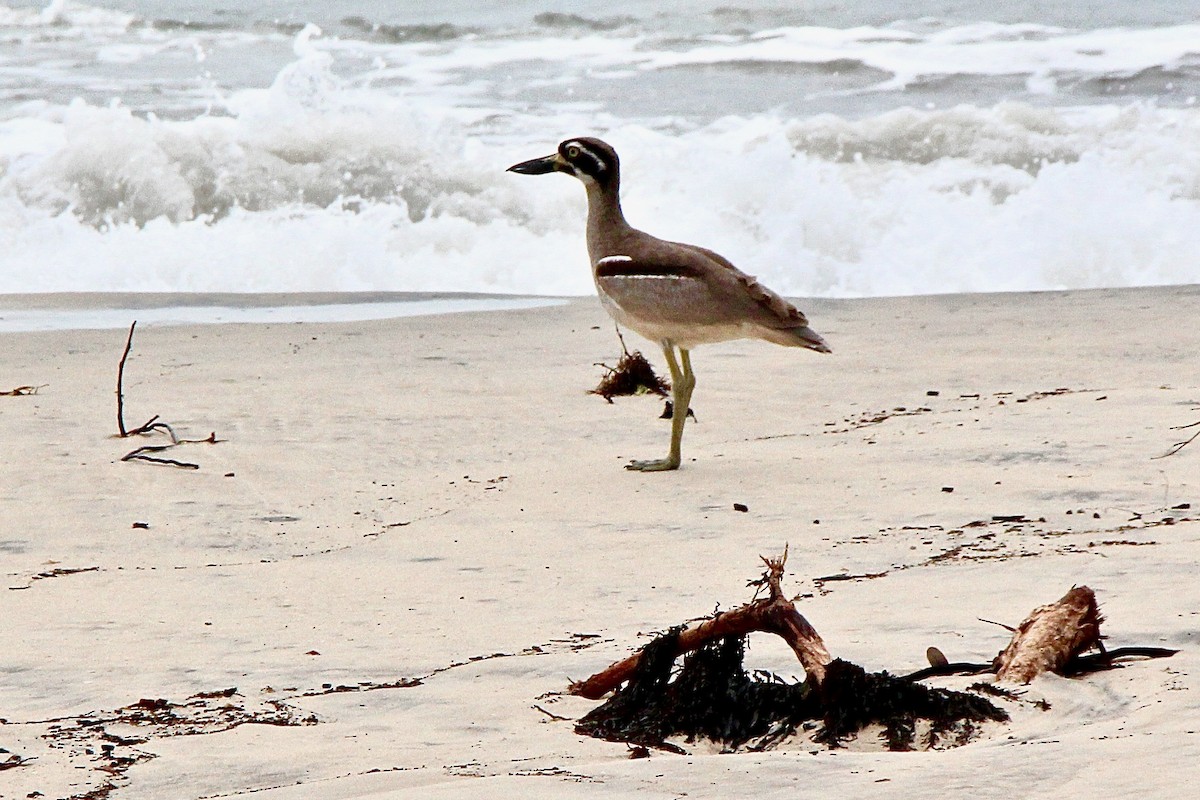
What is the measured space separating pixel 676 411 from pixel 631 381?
4.47 ft

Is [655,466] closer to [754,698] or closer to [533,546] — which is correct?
[533,546]

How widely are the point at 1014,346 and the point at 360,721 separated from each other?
6714 millimetres

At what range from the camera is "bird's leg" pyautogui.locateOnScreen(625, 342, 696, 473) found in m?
6.68

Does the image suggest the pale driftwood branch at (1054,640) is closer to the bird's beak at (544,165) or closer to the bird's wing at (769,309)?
the bird's wing at (769,309)

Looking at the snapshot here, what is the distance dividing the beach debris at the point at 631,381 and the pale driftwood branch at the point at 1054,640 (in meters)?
4.71

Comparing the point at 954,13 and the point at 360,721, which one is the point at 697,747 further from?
the point at 954,13

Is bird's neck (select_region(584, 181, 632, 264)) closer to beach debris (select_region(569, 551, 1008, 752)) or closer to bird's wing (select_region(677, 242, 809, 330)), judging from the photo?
bird's wing (select_region(677, 242, 809, 330))

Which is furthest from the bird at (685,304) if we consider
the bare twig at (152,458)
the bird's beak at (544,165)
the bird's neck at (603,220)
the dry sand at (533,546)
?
the bare twig at (152,458)

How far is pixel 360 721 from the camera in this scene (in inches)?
142

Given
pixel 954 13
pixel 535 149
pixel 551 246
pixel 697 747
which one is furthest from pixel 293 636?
pixel 954 13

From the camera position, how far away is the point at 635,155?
17.3 meters

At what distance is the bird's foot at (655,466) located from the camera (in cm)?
665

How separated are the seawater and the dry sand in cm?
379

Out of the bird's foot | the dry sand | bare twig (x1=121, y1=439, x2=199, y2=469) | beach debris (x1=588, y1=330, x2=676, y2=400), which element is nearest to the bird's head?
beach debris (x1=588, y1=330, x2=676, y2=400)
